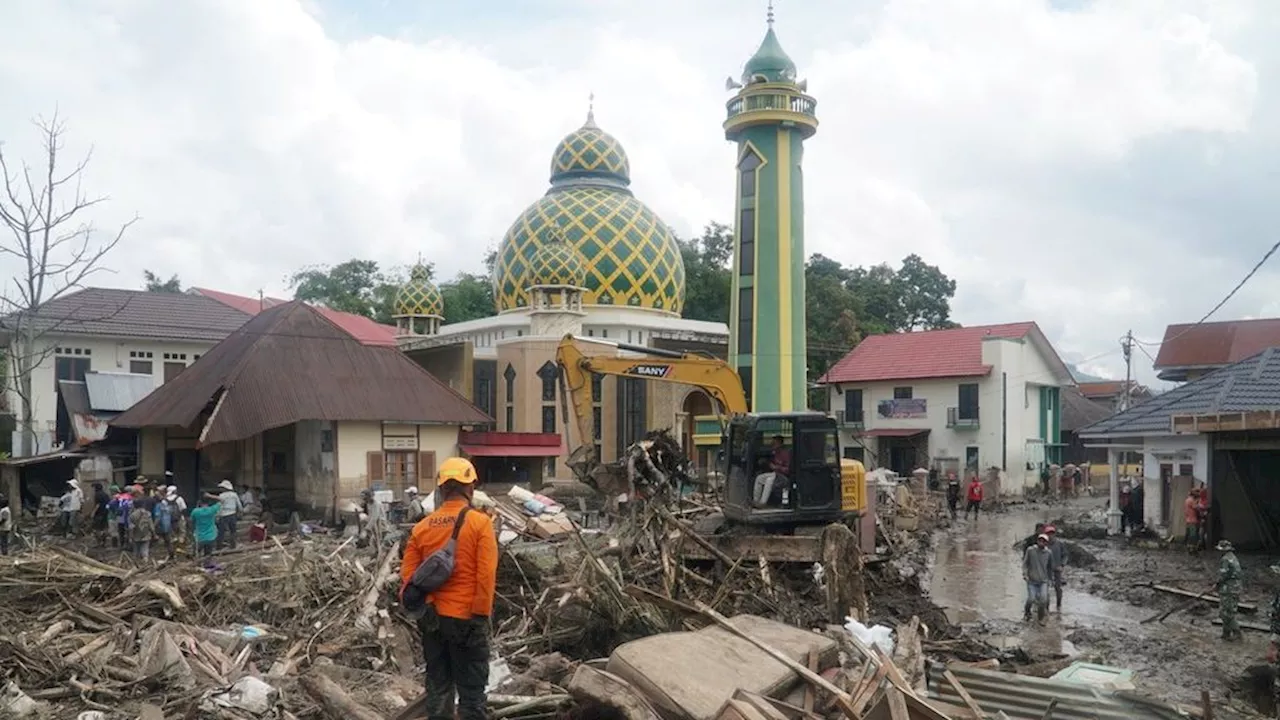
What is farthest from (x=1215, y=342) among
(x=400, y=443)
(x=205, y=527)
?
(x=205, y=527)

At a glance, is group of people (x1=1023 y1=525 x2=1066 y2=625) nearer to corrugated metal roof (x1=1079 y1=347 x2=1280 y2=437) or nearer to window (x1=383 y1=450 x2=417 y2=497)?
corrugated metal roof (x1=1079 y1=347 x2=1280 y2=437)

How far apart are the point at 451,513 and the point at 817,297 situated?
46.3 meters

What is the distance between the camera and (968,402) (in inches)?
1481

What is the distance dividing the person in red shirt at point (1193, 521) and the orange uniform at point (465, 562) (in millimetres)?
16842

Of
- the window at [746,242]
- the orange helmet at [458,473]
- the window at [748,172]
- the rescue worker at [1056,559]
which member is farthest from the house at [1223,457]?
the orange helmet at [458,473]

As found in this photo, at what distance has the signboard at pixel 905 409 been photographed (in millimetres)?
38938

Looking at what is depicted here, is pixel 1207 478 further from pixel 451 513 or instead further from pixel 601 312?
pixel 601 312

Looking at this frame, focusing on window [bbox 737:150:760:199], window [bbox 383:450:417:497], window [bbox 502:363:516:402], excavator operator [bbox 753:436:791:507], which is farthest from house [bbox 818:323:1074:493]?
excavator operator [bbox 753:436:791:507]

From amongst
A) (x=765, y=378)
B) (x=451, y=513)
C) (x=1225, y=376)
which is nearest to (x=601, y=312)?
(x=765, y=378)

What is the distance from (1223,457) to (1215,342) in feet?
75.2

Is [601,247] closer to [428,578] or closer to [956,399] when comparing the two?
[956,399]

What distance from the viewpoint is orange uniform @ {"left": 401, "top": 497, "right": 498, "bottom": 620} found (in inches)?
217

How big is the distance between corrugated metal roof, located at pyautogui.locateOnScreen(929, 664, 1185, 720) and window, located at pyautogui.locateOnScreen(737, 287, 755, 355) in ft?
76.0

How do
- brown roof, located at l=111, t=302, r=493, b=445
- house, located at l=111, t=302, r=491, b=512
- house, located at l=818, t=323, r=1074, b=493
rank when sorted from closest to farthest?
1. brown roof, located at l=111, t=302, r=493, b=445
2. house, located at l=111, t=302, r=491, b=512
3. house, located at l=818, t=323, r=1074, b=493
